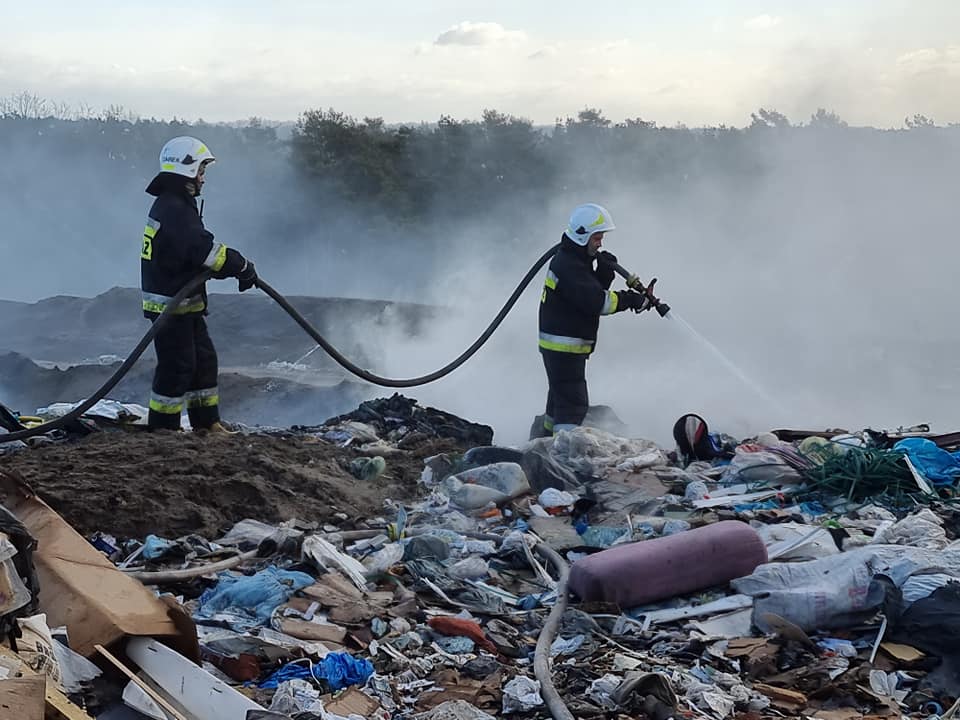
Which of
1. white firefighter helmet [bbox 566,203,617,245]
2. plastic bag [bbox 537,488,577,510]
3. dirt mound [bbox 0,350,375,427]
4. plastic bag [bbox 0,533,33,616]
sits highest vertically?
white firefighter helmet [bbox 566,203,617,245]

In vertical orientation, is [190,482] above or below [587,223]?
below

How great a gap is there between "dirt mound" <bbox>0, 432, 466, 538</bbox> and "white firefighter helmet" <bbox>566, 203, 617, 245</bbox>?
6.93 ft

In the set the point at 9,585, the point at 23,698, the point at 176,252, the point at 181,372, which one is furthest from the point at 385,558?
the point at 176,252

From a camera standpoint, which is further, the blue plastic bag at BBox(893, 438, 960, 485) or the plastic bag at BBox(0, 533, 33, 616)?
the blue plastic bag at BBox(893, 438, 960, 485)

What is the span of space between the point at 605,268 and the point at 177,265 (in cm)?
318

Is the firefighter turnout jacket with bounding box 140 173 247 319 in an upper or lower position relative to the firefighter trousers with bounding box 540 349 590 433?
upper

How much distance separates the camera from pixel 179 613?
11.8 feet

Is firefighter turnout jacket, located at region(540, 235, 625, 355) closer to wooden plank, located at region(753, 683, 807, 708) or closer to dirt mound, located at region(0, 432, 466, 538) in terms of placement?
dirt mound, located at region(0, 432, 466, 538)

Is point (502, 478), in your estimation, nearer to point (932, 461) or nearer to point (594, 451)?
point (594, 451)

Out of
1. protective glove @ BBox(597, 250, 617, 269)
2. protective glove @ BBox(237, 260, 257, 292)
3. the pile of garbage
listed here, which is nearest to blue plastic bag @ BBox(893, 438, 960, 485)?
the pile of garbage

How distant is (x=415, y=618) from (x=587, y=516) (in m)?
1.85

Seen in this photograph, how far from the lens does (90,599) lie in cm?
353

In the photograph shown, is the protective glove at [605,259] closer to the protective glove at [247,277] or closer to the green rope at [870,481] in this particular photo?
the green rope at [870,481]

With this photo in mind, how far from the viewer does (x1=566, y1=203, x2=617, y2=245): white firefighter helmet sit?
764cm
